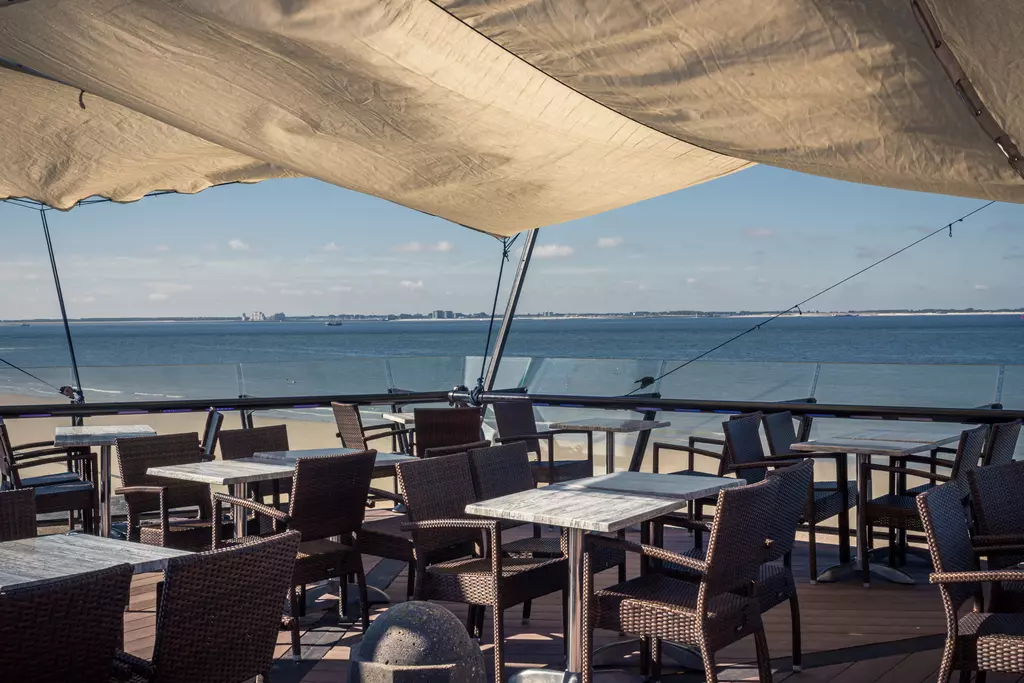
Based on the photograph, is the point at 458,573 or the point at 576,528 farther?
the point at 458,573

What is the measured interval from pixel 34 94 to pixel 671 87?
9.84 ft

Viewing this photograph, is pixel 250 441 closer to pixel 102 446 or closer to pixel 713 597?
pixel 102 446

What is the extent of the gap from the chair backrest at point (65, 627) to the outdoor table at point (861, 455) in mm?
4074

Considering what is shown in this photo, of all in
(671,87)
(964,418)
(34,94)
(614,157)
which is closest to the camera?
(671,87)

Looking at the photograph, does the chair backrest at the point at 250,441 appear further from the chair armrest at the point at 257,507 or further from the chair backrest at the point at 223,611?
the chair backrest at the point at 223,611

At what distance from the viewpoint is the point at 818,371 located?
7594mm

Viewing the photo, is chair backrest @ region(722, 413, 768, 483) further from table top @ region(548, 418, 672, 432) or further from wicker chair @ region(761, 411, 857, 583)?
table top @ region(548, 418, 672, 432)

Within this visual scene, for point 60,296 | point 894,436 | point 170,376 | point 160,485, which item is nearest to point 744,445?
point 894,436

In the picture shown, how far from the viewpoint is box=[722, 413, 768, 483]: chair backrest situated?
520cm

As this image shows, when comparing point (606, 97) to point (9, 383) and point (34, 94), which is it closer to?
point (34, 94)

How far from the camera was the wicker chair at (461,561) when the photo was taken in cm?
335

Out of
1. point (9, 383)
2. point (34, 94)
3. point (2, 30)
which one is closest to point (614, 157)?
point (2, 30)

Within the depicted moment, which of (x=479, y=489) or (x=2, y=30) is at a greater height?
(x=2, y=30)

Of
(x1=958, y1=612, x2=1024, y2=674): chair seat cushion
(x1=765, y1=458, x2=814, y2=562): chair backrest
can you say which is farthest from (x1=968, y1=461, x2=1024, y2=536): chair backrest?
(x1=765, y1=458, x2=814, y2=562): chair backrest
